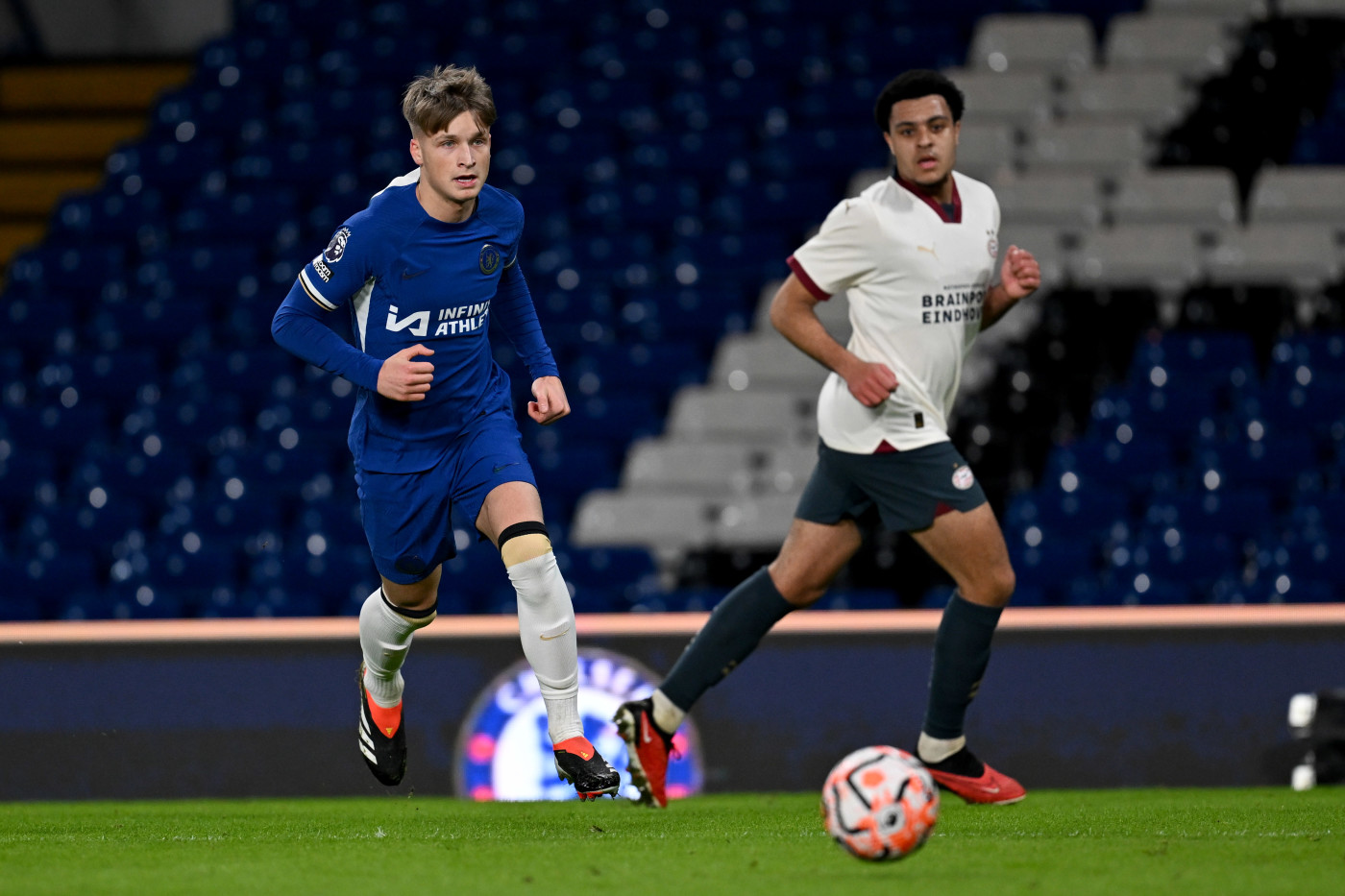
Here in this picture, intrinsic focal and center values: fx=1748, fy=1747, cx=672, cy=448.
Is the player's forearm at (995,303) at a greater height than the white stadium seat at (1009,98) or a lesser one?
lesser

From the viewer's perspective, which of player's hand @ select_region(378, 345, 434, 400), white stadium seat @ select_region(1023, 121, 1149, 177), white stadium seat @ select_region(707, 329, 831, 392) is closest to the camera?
player's hand @ select_region(378, 345, 434, 400)

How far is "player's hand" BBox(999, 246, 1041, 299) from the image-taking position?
466 cm

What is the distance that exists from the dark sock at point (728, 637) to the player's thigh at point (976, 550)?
0.48 m

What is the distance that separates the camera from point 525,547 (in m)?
4.37

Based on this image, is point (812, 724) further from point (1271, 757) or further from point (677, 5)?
point (677, 5)

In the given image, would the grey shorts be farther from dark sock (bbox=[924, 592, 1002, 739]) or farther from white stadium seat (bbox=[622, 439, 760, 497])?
white stadium seat (bbox=[622, 439, 760, 497])

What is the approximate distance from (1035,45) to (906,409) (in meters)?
7.99

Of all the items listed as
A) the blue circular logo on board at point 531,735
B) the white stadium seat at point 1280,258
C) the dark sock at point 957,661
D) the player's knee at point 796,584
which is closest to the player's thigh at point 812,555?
the player's knee at point 796,584

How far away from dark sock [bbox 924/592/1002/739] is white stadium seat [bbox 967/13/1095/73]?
7.94 metres

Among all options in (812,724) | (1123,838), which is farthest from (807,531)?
(812,724)

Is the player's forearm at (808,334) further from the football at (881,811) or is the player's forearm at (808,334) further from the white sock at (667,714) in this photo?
the football at (881,811)

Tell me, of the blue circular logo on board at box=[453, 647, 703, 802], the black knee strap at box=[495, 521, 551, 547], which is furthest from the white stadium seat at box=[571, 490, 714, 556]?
the black knee strap at box=[495, 521, 551, 547]

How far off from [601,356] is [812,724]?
4.28 m

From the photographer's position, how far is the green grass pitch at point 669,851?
3.27m
